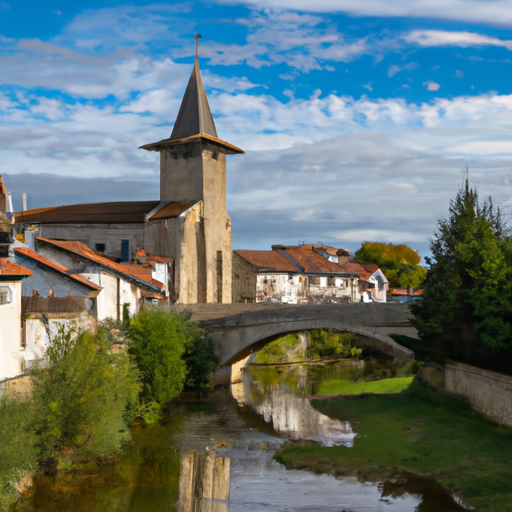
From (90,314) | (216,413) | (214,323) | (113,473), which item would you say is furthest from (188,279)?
(113,473)

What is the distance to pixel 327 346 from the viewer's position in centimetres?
5728

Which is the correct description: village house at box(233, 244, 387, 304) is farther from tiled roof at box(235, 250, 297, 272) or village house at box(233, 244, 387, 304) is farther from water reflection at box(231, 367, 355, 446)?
water reflection at box(231, 367, 355, 446)

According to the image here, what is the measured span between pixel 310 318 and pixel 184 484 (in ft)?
60.4

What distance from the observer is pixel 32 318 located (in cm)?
2517

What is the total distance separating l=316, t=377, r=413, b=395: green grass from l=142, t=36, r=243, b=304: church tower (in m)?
12.4

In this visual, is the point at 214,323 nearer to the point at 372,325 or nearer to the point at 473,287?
the point at 372,325

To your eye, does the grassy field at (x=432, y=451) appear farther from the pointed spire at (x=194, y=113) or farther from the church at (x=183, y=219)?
the pointed spire at (x=194, y=113)

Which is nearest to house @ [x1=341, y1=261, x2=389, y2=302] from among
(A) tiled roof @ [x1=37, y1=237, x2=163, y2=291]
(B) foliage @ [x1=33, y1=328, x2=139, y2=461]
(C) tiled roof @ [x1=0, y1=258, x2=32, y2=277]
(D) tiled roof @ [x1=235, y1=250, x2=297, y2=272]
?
(D) tiled roof @ [x1=235, y1=250, x2=297, y2=272]

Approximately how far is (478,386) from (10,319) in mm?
16128

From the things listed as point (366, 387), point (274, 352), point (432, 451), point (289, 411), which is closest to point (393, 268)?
point (274, 352)

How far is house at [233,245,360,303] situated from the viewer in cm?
6303

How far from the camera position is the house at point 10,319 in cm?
2147

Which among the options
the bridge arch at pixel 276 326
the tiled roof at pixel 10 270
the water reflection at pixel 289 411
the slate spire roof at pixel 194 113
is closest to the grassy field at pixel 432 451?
the water reflection at pixel 289 411

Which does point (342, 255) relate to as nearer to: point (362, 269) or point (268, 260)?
point (362, 269)
